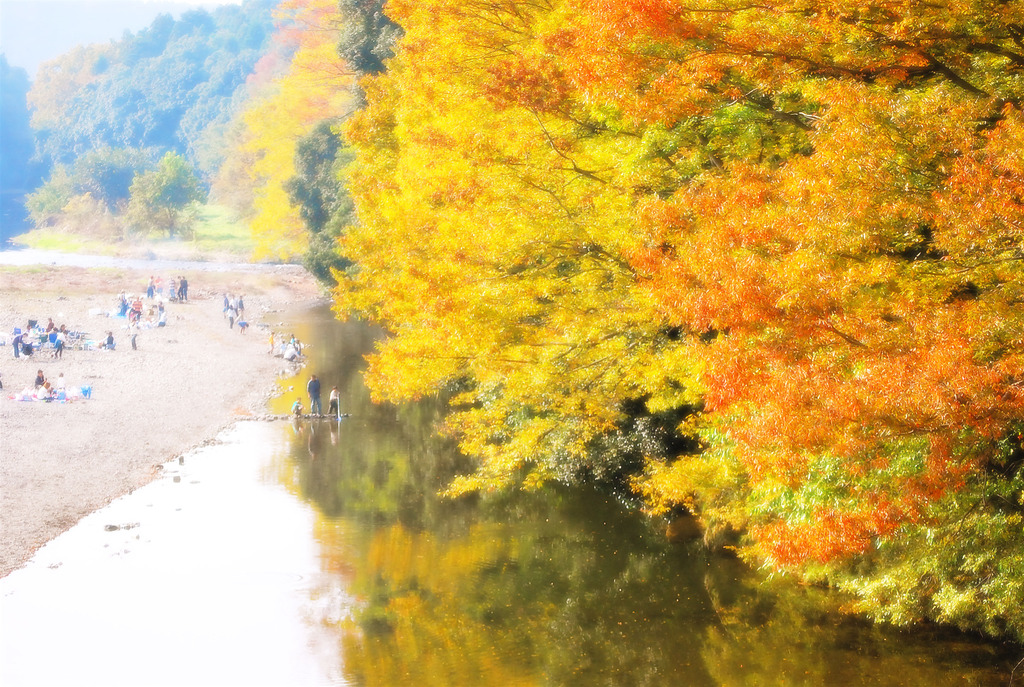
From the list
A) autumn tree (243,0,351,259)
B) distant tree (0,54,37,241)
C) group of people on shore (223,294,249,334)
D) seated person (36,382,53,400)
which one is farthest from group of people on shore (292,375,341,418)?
distant tree (0,54,37,241)

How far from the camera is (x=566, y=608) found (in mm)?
12969

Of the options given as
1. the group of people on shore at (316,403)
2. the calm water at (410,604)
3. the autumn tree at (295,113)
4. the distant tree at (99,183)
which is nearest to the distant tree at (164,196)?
the distant tree at (99,183)

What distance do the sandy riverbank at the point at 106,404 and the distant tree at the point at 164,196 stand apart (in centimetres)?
2345

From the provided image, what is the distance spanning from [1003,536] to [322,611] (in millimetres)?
8857

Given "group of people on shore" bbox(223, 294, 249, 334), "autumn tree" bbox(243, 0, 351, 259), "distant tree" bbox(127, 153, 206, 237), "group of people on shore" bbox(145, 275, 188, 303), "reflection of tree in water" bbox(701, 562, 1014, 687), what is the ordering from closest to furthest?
"reflection of tree in water" bbox(701, 562, 1014, 687)
"group of people on shore" bbox(223, 294, 249, 334)
"autumn tree" bbox(243, 0, 351, 259)
"group of people on shore" bbox(145, 275, 188, 303)
"distant tree" bbox(127, 153, 206, 237)

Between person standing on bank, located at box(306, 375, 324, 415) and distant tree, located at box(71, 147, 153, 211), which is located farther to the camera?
distant tree, located at box(71, 147, 153, 211)

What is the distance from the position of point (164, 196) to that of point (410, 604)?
6911 centimetres

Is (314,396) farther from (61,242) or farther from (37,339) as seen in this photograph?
(61,242)

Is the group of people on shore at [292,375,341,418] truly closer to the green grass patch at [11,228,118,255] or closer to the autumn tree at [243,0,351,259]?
the autumn tree at [243,0,351,259]

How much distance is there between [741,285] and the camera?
327 inches

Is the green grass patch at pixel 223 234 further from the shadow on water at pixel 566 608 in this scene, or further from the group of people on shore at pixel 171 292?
the shadow on water at pixel 566 608

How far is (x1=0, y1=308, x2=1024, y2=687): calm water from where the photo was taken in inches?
431

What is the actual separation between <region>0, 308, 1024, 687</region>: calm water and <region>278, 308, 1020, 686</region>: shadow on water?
0.12 ft

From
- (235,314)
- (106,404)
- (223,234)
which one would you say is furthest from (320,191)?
(223,234)
